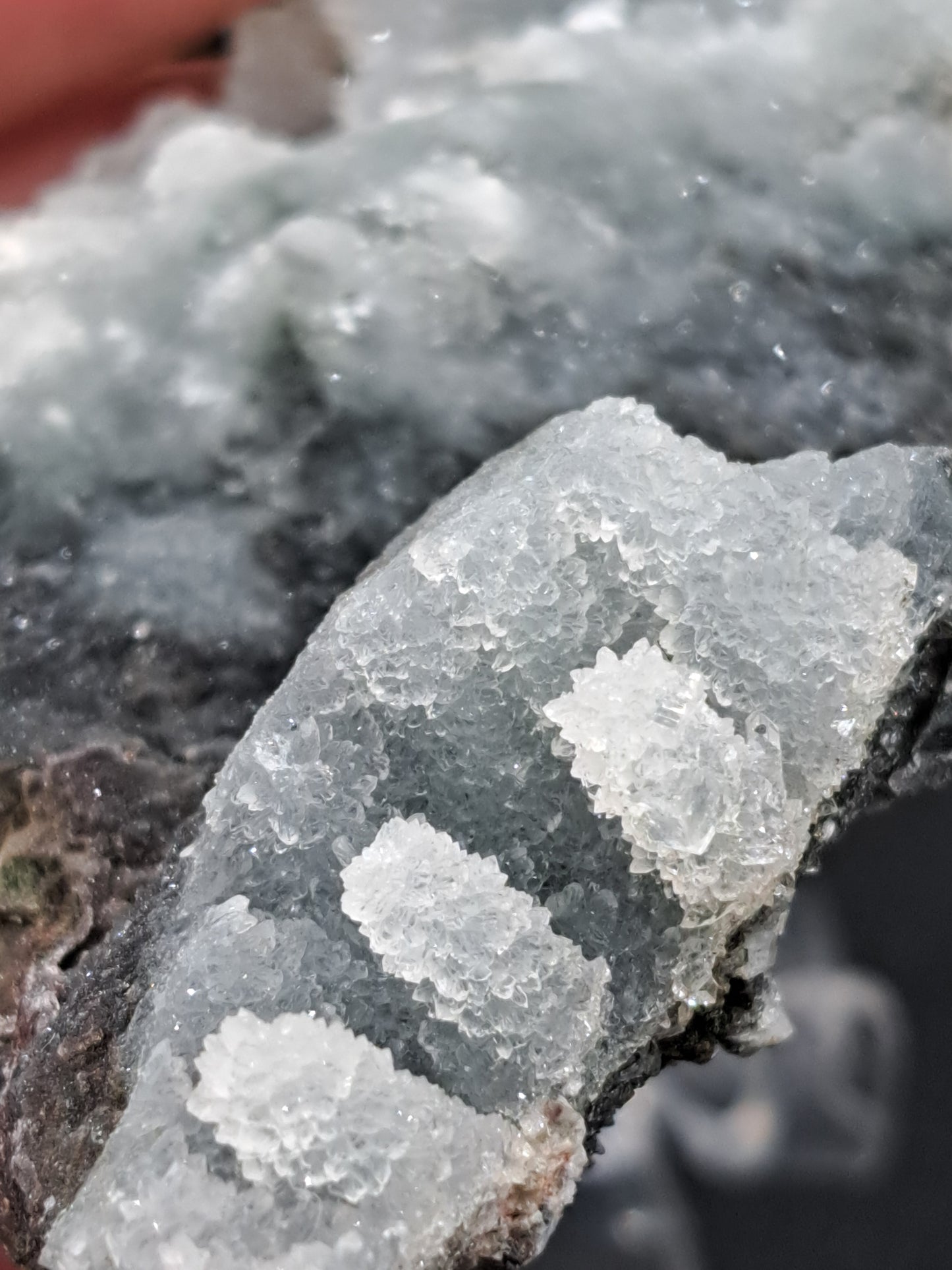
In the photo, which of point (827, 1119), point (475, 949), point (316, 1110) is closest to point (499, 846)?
point (475, 949)

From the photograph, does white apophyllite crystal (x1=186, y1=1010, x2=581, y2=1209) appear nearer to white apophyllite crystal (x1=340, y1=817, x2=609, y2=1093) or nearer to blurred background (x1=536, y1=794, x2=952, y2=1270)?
white apophyllite crystal (x1=340, y1=817, x2=609, y2=1093)

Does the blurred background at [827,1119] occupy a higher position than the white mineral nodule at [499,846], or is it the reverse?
the white mineral nodule at [499,846]

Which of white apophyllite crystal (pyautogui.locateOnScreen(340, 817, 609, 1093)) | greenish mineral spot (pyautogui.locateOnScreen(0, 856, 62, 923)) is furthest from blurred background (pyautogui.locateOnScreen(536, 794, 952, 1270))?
greenish mineral spot (pyautogui.locateOnScreen(0, 856, 62, 923))

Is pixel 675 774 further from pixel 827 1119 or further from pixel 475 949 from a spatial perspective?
pixel 827 1119

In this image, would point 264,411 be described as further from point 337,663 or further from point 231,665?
point 337,663

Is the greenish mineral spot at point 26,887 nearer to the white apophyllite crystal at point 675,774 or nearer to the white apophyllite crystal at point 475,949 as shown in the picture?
the white apophyllite crystal at point 475,949

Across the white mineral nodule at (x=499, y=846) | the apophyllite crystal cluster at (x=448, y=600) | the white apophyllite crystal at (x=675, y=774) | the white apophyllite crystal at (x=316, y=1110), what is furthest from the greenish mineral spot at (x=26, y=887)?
the white apophyllite crystal at (x=675, y=774)
